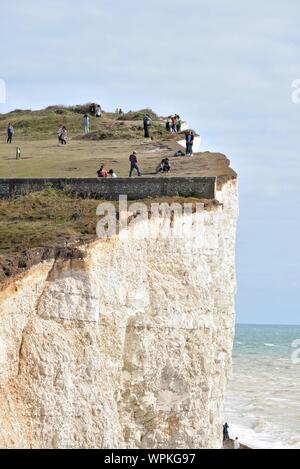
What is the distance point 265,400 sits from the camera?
264ft

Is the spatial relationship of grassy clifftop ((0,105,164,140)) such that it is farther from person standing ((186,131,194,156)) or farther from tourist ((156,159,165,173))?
tourist ((156,159,165,173))

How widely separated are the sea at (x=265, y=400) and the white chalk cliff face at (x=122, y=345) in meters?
24.1

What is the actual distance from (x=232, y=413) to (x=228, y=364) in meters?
33.4

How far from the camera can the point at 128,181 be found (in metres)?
37.2

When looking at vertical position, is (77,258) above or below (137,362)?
above

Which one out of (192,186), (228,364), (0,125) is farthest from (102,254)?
(0,125)

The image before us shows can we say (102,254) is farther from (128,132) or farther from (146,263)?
(128,132)

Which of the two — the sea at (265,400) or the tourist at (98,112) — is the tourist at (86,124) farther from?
the sea at (265,400)

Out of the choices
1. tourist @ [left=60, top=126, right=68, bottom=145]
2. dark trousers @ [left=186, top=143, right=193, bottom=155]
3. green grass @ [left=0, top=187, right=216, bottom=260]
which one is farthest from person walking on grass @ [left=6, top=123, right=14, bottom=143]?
green grass @ [left=0, top=187, right=216, bottom=260]

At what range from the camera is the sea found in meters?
61.6

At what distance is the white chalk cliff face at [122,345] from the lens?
25266 millimetres

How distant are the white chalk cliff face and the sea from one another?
79.1ft

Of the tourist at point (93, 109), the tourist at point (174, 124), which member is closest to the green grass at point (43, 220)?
the tourist at point (174, 124)

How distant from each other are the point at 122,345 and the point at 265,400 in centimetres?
5264
